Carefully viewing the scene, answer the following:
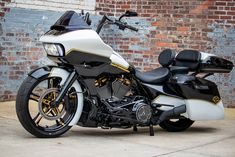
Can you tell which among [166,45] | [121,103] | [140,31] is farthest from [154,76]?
[140,31]

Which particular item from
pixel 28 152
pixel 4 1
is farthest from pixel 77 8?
pixel 28 152

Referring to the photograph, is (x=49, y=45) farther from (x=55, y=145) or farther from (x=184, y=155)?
(x=184, y=155)

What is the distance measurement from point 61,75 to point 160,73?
1.38 meters

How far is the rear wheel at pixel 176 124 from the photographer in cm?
648

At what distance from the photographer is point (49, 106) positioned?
5477 mm

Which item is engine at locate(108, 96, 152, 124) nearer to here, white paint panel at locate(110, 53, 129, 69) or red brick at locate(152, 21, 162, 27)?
white paint panel at locate(110, 53, 129, 69)

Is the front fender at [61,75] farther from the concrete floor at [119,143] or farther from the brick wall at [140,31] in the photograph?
the brick wall at [140,31]

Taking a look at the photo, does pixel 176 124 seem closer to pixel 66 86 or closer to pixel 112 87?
pixel 112 87

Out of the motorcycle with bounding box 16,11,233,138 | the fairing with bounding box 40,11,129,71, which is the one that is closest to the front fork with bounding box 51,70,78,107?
the motorcycle with bounding box 16,11,233,138

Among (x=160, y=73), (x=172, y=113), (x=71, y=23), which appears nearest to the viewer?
(x=71, y=23)

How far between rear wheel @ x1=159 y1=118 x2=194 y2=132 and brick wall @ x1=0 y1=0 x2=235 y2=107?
2.53m

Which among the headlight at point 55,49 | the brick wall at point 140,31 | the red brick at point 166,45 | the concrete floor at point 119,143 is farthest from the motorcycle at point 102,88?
the red brick at point 166,45

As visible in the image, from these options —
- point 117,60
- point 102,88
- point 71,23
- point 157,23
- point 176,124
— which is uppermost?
point 71,23

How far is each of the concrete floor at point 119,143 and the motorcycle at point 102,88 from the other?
0.18m
